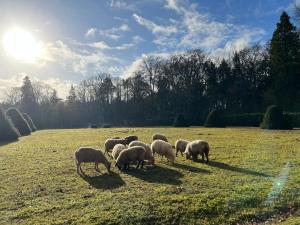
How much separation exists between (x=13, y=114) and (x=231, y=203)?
45921mm

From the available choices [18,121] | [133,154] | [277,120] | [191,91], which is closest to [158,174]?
[133,154]

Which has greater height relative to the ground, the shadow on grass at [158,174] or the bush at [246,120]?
the bush at [246,120]

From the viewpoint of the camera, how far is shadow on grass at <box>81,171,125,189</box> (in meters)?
13.6

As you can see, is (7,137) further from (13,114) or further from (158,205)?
(158,205)

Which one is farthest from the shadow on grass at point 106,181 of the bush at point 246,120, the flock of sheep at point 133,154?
the bush at point 246,120

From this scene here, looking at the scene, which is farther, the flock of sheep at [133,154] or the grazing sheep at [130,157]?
the grazing sheep at [130,157]

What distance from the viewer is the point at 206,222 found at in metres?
9.90

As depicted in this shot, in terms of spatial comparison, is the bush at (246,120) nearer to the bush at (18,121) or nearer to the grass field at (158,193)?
the bush at (18,121)

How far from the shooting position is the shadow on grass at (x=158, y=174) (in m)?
14.2

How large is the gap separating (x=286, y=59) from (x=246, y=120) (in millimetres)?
12692

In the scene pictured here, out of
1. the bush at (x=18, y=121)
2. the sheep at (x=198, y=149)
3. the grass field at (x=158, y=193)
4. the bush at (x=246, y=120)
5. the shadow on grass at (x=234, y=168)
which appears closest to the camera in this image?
the grass field at (x=158, y=193)

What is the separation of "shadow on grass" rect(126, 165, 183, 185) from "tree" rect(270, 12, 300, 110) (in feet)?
166

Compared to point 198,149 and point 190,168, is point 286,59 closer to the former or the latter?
point 198,149

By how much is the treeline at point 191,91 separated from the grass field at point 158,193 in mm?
48549
